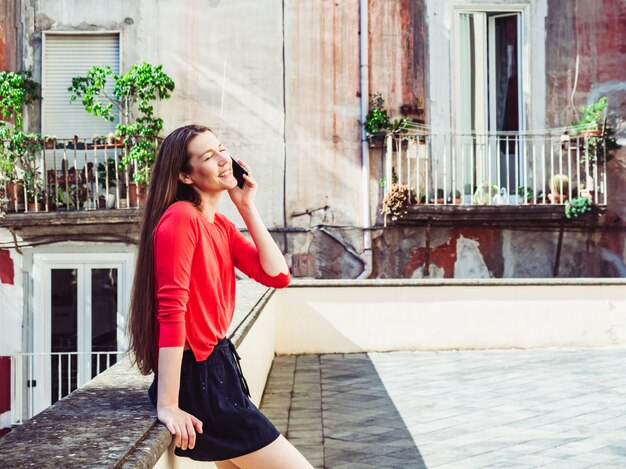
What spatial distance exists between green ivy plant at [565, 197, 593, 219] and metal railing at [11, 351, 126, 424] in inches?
264

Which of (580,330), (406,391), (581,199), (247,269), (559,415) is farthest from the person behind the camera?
(581,199)

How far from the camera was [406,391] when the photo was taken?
7230 millimetres

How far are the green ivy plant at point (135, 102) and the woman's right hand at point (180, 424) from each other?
10935 mm

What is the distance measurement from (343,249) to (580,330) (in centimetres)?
446

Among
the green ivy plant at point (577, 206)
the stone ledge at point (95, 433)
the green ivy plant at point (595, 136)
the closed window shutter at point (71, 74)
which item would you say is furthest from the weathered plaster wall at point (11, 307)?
the stone ledge at point (95, 433)

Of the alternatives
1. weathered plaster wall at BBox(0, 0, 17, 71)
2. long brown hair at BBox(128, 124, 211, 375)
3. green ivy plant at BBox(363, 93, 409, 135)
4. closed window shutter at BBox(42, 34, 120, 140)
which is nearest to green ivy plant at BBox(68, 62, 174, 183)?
closed window shutter at BBox(42, 34, 120, 140)

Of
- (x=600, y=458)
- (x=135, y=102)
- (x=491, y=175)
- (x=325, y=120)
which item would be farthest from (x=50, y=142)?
(x=600, y=458)

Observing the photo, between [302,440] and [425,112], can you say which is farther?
[425,112]

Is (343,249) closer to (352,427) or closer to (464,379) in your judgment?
(464,379)

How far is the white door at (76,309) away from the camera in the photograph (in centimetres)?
1359

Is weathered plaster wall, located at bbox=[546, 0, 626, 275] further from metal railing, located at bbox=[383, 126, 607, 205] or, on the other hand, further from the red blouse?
the red blouse

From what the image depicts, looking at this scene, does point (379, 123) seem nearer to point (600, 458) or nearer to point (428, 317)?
point (428, 317)

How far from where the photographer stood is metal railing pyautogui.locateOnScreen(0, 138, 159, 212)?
1348 cm

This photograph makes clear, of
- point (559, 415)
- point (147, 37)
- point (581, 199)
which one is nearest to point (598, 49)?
point (581, 199)
